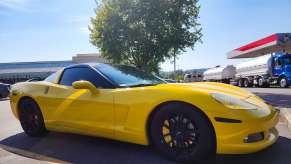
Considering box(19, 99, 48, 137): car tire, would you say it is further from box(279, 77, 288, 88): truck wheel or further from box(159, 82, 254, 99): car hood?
box(279, 77, 288, 88): truck wheel

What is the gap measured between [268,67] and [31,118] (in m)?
21.1

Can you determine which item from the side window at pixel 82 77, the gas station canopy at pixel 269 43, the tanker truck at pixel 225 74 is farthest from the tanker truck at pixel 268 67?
the side window at pixel 82 77

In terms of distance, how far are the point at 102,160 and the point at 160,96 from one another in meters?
1.10

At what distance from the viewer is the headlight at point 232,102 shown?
3.11 m

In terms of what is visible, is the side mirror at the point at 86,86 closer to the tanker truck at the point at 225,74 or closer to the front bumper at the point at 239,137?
the front bumper at the point at 239,137

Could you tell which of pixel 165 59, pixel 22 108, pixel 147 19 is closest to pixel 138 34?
pixel 147 19

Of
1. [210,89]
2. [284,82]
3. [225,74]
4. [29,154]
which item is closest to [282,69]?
[284,82]

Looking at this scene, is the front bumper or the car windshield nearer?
the front bumper

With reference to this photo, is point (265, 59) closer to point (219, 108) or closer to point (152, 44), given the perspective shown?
point (152, 44)

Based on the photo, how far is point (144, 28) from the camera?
14922 millimetres

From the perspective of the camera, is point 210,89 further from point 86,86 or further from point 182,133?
point 86,86

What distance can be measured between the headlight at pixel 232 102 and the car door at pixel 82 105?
4.43 feet

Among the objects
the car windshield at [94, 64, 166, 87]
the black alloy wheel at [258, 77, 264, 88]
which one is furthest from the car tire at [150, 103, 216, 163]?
the black alloy wheel at [258, 77, 264, 88]

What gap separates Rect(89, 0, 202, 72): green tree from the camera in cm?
1482
